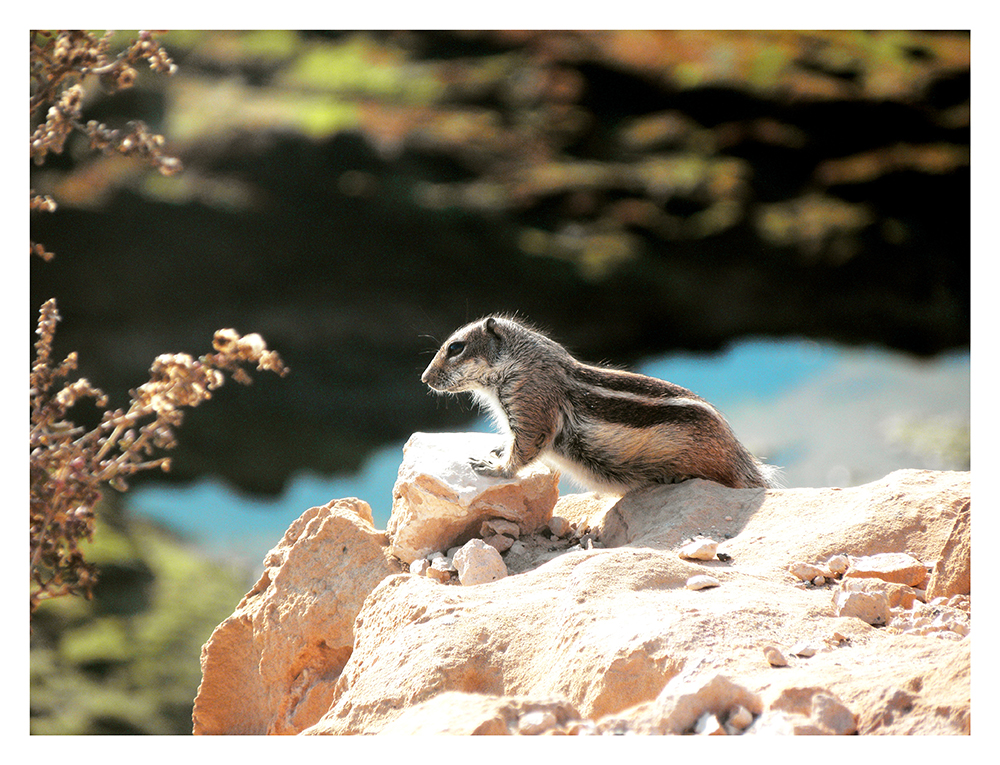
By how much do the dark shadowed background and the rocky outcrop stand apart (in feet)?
11.3

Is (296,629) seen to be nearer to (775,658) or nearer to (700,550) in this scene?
(700,550)

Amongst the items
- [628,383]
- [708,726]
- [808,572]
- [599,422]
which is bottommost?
[708,726]

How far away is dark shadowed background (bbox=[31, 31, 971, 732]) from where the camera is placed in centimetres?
597

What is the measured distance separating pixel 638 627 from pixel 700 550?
56cm

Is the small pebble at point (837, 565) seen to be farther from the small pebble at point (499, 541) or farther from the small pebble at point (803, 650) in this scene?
the small pebble at point (499, 541)

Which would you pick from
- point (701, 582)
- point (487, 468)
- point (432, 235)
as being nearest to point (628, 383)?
point (487, 468)

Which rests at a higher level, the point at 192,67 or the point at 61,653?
the point at 192,67

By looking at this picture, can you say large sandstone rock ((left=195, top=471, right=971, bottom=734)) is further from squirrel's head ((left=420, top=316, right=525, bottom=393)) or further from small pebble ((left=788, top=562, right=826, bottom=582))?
squirrel's head ((left=420, top=316, right=525, bottom=393))

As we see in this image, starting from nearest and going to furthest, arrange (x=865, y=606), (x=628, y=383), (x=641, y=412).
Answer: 1. (x=865, y=606)
2. (x=641, y=412)
3. (x=628, y=383)

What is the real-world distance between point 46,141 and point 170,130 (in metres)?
5.32

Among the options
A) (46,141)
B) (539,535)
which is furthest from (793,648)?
(46,141)

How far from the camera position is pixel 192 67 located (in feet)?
20.7

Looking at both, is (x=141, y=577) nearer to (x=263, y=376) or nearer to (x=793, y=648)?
(x=263, y=376)

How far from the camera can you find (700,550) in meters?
2.25
